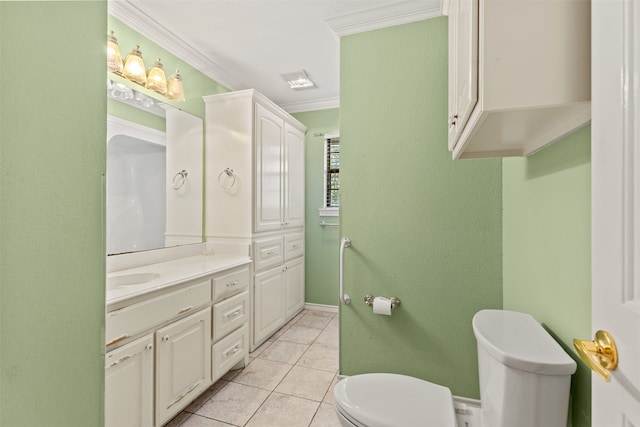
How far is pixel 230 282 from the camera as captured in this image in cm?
203

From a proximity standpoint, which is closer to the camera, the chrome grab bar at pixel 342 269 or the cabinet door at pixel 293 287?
the chrome grab bar at pixel 342 269

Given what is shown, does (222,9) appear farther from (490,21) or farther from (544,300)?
(544,300)

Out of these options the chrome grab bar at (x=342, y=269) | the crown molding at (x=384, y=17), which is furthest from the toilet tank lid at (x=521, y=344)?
the crown molding at (x=384, y=17)

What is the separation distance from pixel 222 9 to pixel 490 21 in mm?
1822

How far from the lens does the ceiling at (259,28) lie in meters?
1.78

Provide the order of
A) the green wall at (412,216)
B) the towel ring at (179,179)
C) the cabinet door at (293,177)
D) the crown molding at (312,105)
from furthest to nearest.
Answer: the crown molding at (312,105) < the cabinet door at (293,177) < the towel ring at (179,179) < the green wall at (412,216)

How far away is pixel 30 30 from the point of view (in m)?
0.56

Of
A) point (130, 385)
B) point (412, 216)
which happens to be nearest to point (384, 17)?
point (412, 216)

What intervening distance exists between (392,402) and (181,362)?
3.83ft

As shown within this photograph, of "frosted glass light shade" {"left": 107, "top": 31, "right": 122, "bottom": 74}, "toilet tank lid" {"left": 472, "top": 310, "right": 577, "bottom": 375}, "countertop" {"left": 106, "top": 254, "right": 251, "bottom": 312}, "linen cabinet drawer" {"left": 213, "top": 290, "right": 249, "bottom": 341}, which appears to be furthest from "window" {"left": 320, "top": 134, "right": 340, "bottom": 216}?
"toilet tank lid" {"left": 472, "top": 310, "right": 577, "bottom": 375}

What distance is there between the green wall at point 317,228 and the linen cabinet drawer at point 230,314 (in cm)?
137

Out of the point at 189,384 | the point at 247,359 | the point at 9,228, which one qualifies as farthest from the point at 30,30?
the point at 247,359
